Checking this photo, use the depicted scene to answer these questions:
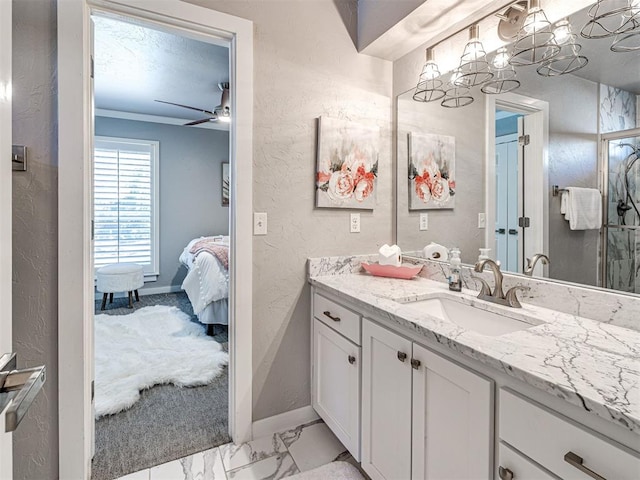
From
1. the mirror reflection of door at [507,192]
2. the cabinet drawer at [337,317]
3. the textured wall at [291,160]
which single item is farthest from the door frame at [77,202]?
the mirror reflection of door at [507,192]

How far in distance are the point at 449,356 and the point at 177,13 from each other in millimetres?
1822

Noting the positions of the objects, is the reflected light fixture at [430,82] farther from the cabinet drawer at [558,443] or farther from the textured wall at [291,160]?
the cabinet drawer at [558,443]

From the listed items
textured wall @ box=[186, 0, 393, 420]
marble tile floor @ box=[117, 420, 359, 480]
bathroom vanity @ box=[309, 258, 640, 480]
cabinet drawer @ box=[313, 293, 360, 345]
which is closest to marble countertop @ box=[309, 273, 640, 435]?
bathroom vanity @ box=[309, 258, 640, 480]

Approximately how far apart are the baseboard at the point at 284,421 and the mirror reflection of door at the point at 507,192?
132 centimetres

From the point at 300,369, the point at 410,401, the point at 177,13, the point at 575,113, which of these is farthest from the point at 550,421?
the point at 177,13

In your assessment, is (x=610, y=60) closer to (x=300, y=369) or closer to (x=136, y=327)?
(x=300, y=369)

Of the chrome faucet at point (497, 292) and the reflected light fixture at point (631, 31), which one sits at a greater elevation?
the reflected light fixture at point (631, 31)

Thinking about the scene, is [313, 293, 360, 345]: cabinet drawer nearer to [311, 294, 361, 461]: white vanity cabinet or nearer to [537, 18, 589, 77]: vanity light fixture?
[311, 294, 361, 461]: white vanity cabinet

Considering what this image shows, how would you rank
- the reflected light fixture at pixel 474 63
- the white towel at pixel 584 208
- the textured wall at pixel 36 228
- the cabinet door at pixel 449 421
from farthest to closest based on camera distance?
the reflected light fixture at pixel 474 63 < the textured wall at pixel 36 228 < the white towel at pixel 584 208 < the cabinet door at pixel 449 421

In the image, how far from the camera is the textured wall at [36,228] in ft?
4.31

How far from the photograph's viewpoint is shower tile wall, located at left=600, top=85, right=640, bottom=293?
1.09 meters

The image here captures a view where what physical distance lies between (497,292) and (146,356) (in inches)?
101

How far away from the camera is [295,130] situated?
72.9 inches

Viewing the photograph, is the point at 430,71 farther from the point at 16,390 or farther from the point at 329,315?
the point at 16,390
